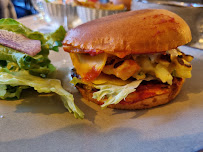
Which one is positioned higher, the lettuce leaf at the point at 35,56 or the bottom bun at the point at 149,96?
the lettuce leaf at the point at 35,56

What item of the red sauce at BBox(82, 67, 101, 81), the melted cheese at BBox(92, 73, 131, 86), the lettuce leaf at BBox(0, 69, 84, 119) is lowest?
the lettuce leaf at BBox(0, 69, 84, 119)

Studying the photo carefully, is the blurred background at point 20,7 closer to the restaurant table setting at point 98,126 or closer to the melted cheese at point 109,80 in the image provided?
the restaurant table setting at point 98,126

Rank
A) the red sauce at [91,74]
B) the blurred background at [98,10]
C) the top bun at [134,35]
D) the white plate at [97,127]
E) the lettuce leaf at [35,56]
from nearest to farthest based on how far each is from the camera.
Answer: the white plate at [97,127]
the top bun at [134,35]
the red sauce at [91,74]
the lettuce leaf at [35,56]
the blurred background at [98,10]

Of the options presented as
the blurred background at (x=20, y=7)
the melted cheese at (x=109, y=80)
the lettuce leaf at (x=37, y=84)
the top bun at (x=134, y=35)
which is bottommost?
the blurred background at (x=20, y=7)

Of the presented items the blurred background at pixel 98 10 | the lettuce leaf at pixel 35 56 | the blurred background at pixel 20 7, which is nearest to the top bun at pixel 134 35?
the lettuce leaf at pixel 35 56

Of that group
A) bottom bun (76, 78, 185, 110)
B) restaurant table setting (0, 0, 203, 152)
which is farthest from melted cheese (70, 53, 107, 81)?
restaurant table setting (0, 0, 203, 152)

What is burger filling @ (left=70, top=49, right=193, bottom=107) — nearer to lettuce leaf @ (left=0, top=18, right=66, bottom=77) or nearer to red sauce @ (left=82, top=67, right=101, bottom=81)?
red sauce @ (left=82, top=67, right=101, bottom=81)
